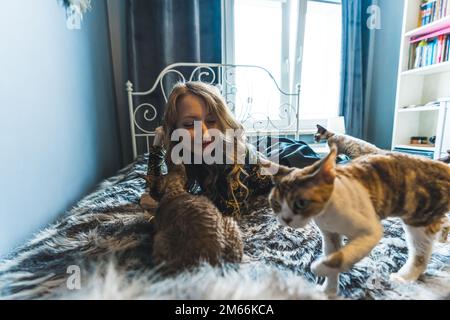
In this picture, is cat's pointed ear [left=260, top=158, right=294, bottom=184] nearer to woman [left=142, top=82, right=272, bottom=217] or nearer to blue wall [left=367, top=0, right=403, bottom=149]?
woman [left=142, top=82, right=272, bottom=217]

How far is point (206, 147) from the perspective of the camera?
0.70m

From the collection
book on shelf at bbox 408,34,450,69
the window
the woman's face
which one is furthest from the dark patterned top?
book on shelf at bbox 408,34,450,69

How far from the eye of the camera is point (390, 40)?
2.32 meters

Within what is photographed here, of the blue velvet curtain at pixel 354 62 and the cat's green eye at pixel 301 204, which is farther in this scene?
the blue velvet curtain at pixel 354 62

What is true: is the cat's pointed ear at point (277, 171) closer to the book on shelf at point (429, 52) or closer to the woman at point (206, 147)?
the woman at point (206, 147)

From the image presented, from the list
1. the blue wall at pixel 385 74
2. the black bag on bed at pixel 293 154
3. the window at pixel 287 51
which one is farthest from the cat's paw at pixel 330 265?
the blue wall at pixel 385 74

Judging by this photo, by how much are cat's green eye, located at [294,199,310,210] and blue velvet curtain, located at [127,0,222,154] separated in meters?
1.83

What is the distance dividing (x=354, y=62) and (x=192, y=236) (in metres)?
2.53

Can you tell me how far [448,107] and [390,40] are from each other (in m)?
1.10

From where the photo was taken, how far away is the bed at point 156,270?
0.38 m

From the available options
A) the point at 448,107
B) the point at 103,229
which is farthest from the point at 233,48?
the point at 103,229

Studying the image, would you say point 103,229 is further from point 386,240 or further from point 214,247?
point 386,240

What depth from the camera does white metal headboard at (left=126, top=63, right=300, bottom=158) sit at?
1.93m

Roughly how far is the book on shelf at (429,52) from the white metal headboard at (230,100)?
945mm
